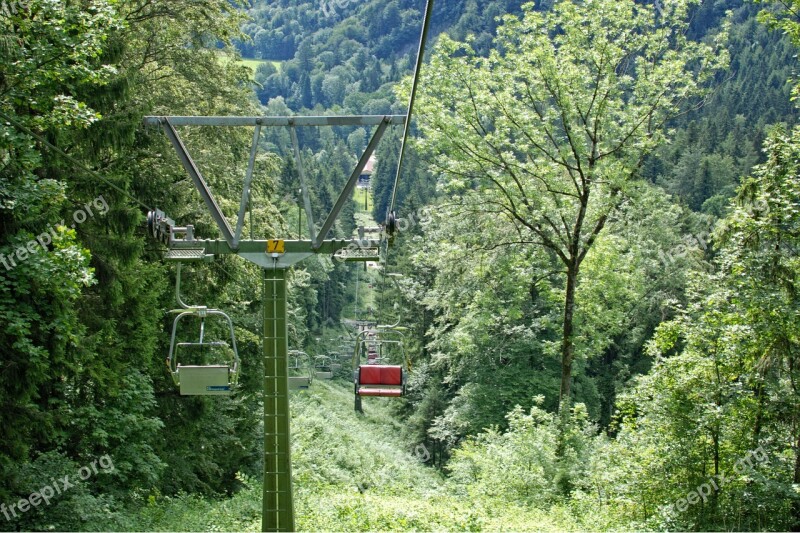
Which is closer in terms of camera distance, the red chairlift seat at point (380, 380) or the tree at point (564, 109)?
the red chairlift seat at point (380, 380)

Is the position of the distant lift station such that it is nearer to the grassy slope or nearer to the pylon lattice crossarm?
the pylon lattice crossarm

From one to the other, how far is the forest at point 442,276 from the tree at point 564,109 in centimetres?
8

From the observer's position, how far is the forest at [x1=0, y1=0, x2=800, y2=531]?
41.3 feet

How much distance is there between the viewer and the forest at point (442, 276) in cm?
1258

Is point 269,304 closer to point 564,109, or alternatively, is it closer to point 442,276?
point 564,109

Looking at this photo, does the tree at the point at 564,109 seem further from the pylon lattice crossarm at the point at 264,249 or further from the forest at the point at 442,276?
the pylon lattice crossarm at the point at 264,249

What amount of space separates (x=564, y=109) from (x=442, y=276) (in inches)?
218

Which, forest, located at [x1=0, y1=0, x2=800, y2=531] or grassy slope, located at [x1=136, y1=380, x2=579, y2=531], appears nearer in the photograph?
forest, located at [x1=0, y1=0, x2=800, y2=531]

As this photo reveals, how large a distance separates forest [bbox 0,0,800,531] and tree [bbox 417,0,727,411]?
0.08m

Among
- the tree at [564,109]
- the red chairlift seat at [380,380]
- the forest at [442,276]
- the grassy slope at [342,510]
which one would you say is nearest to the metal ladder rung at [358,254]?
the forest at [442,276]

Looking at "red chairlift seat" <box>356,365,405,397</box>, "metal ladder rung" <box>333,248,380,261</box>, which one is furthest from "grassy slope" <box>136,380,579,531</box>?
"metal ladder rung" <box>333,248,380,261</box>

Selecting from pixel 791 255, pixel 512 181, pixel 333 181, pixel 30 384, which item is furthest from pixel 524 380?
pixel 333 181

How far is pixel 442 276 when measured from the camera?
75.5 ft

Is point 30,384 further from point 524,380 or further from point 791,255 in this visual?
point 524,380
